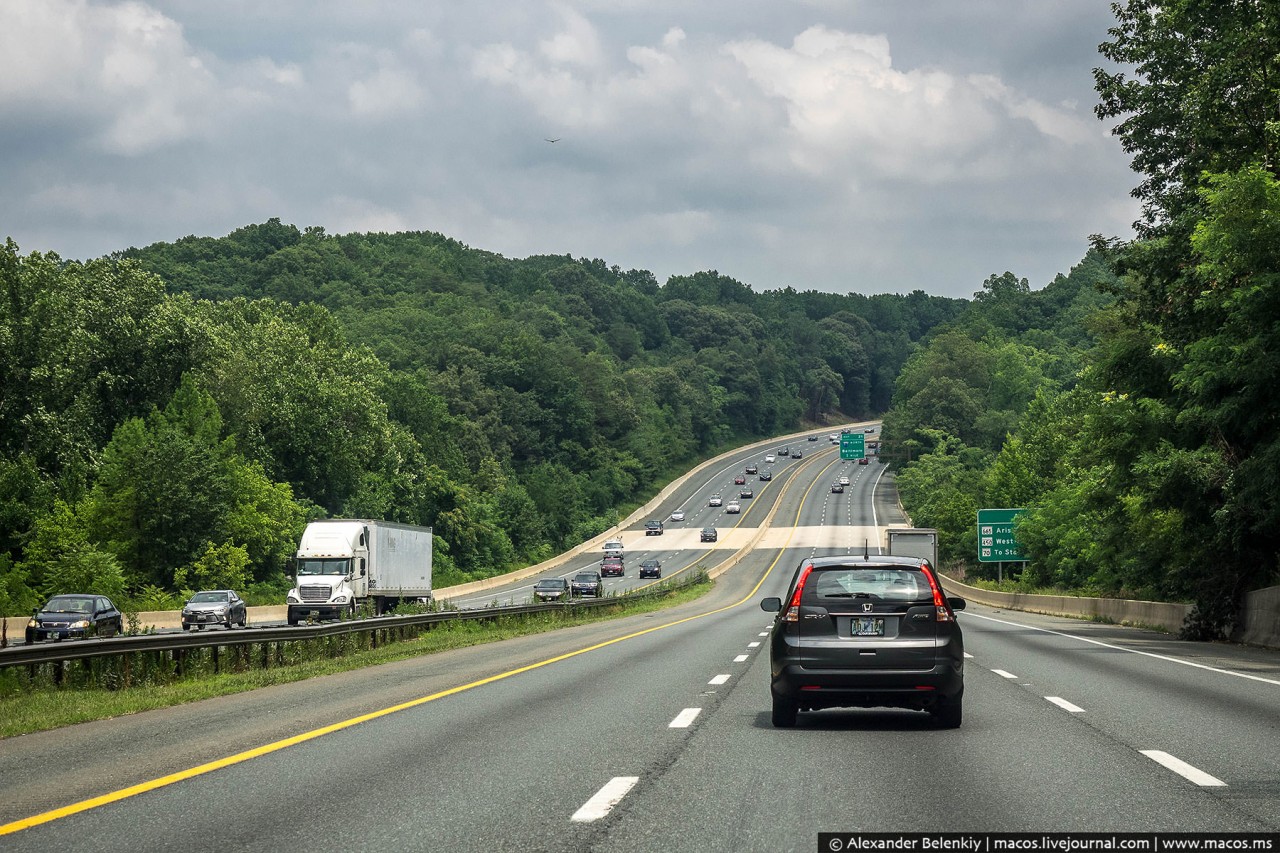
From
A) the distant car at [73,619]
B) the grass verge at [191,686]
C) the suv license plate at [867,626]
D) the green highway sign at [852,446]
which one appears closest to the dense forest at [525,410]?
the green highway sign at [852,446]

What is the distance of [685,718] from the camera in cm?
1339

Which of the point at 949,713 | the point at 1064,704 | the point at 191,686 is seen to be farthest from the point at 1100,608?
the point at 949,713

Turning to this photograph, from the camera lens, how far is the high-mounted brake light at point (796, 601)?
1255cm

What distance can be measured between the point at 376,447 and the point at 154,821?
84.5 metres

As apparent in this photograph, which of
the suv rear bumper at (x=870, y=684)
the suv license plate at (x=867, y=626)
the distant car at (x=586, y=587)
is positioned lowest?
the distant car at (x=586, y=587)

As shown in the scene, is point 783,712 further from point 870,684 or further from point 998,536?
point 998,536

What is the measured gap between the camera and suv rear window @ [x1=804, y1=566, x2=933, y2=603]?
1255cm

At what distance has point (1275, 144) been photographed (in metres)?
30.2

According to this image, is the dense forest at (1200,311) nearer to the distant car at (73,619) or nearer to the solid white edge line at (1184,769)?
the solid white edge line at (1184,769)

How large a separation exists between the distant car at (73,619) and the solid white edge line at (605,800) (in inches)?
1039

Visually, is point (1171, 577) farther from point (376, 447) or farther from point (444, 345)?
point (444, 345)

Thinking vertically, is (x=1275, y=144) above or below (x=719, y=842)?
above

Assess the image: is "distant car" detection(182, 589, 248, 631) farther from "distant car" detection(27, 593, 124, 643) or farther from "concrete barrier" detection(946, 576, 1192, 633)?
"concrete barrier" detection(946, 576, 1192, 633)

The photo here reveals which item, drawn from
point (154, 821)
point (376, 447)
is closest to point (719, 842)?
point (154, 821)
